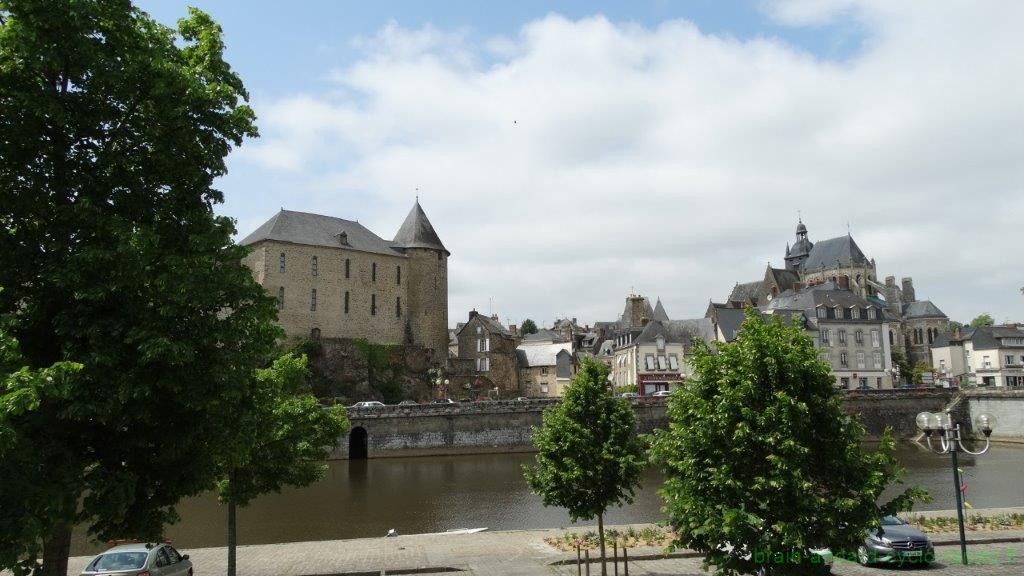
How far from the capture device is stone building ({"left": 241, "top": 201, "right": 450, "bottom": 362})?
59688 mm

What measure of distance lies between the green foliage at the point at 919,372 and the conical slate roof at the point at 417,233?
4735cm

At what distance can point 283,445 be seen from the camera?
49.9ft

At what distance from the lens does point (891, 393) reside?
55188 millimetres

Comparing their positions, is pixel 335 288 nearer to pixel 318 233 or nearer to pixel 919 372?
pixel 318 233

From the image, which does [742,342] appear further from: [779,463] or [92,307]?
[92,307]

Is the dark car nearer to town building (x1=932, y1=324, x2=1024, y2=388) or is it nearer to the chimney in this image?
town building (x1=932, y1=324, x2=1024, y2=388)

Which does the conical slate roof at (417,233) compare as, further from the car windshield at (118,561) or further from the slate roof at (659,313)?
the car windshield at (118,561)

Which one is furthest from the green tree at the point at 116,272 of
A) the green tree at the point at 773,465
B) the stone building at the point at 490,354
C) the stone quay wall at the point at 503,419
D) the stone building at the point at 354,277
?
the stone building at the point at 490,354

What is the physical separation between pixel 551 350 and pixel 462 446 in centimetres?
2700

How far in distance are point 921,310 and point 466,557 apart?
3272 inches

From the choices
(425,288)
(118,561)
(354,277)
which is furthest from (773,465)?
(425,288)

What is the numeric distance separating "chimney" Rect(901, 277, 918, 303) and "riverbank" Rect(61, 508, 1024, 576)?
85406 millimetres

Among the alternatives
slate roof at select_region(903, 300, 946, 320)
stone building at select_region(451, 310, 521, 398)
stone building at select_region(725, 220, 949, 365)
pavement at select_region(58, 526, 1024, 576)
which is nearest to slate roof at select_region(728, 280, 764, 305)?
stone building at select_region(725, 220, 949, 365)

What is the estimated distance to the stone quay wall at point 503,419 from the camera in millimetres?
48594
